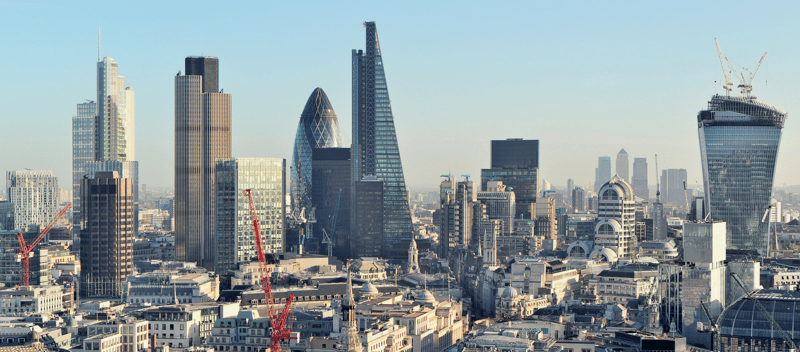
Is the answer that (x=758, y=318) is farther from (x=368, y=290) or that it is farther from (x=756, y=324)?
(x=368, y=290)

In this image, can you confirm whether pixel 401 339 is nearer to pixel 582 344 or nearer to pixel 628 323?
pixel 582 344

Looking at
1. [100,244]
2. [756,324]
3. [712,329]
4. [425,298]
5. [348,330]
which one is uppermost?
[100,244]

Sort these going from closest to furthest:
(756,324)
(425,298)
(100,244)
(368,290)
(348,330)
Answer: (348,330) < (756,324) < (425,298) < (368,290) < (100,244)

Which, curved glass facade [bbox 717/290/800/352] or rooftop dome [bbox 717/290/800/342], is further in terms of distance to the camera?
rooftop dome [bbox 717/290/800/342]

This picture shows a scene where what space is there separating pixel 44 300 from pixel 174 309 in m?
33.9

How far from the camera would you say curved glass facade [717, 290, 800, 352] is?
135500mm

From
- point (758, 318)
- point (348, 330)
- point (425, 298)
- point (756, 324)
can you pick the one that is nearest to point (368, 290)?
point (425, 298)

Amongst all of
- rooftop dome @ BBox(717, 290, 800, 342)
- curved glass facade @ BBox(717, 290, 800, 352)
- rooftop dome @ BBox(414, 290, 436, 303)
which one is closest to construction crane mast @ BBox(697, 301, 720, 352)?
curved glass facade @ BBox(717, 290, 800, 352)

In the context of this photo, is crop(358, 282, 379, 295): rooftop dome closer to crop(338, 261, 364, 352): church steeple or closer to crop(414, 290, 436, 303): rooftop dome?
crop(414, 290, 436, 303): rooftop dome

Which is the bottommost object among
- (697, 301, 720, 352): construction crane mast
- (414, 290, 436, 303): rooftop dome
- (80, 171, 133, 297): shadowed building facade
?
(697, 301, 720, 352): construction crane mast

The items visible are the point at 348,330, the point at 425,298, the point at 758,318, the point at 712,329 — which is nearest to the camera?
the point at 348,330

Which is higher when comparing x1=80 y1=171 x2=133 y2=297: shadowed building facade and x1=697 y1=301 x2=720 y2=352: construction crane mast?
x1=80 y1=171 x2=133 y2=297: shadowed building facade

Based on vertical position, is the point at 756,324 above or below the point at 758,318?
below

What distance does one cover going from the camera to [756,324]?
137 meters
